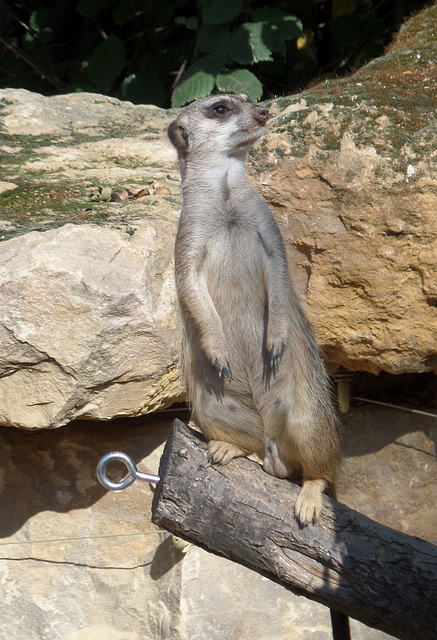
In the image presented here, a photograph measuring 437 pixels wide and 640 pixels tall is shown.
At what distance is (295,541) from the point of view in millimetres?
2291

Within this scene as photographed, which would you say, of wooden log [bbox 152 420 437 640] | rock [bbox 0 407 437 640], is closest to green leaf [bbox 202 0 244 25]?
rock [bbox 0 407 437 640]

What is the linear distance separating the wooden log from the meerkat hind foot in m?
0.03

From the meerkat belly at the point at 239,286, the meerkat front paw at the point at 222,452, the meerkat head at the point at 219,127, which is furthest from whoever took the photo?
the meerkat head at the point at 219,127

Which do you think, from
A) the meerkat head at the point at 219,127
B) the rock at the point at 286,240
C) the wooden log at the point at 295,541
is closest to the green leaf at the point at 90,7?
the rock at the point at 286,240

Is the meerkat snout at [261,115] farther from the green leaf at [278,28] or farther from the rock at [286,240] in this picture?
the green leaf at [278,28]

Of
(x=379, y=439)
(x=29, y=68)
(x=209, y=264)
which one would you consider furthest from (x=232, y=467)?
(x=29, y=68)

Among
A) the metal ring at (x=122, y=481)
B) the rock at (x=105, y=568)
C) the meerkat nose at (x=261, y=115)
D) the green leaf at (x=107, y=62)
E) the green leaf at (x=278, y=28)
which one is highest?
the green leaf at (x=278, y=28)

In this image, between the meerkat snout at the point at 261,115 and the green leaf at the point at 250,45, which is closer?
the meerkat snout at the point at 261,115

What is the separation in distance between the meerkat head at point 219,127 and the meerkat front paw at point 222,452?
1.23m

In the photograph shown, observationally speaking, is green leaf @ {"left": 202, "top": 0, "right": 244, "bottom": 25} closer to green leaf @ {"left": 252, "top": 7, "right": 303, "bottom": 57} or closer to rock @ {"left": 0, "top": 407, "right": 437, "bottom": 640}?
green leaf @ {"left": 252, "top": 7, "right": 303, "bottom": 57}

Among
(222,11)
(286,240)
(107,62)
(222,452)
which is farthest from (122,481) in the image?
(107,62)

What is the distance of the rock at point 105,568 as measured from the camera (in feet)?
11.2

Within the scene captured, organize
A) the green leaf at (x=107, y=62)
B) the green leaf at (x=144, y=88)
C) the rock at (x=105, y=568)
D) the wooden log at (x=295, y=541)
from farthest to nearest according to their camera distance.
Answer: the green leaf at (x=144, y=88) → the green leaf at (x=107, y=62) → the rock at (x=105, y=568) → the wooden log at (x=295, y=541)

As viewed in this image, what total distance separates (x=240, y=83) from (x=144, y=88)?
137 cm
